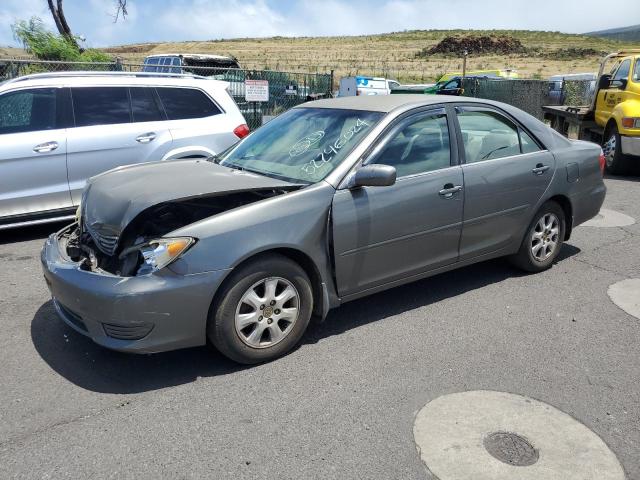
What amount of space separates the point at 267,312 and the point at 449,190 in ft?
5.70

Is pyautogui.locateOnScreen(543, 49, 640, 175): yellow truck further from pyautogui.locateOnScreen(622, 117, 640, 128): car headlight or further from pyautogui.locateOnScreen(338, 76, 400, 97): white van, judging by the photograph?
pyautogui.locateOnScreen(338, 76, 400, 97): white van

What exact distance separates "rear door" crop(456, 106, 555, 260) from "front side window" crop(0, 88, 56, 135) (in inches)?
174

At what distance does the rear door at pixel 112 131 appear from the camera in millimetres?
6484

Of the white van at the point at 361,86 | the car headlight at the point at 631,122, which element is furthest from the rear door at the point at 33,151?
the white van at the point at 361,86

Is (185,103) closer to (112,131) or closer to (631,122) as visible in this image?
(112,131)

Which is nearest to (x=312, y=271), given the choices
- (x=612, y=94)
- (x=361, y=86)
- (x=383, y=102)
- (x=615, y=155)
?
(x=383, y=102)

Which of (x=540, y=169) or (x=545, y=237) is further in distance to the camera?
(x=545, y=237)

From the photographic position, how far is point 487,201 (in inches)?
187

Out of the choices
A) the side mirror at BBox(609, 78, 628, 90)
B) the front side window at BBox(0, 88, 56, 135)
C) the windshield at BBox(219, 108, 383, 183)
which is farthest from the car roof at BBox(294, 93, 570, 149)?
the side mirror at BBox(609, 78, 628, 90)

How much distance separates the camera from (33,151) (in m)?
6.18

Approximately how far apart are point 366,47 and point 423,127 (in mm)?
83556

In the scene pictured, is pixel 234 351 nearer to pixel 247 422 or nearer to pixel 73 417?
pixel 247 422

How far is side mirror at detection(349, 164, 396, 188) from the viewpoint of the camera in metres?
3.80

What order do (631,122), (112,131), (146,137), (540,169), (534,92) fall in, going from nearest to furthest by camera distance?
(540,169) < (112,131) < (146,137) < (631,122) < (534,92)
